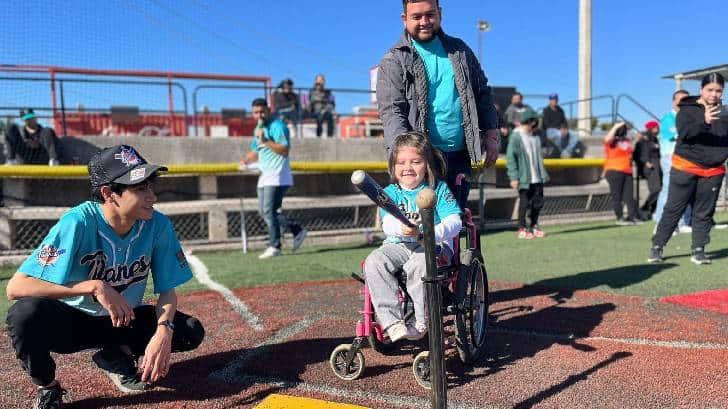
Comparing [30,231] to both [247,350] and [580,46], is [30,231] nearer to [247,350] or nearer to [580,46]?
[247,350]

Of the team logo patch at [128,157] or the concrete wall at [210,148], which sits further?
the concrete wall at [210,148]

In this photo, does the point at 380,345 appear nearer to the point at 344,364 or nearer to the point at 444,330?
the point at 344,364

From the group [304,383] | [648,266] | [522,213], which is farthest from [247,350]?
[522,213]

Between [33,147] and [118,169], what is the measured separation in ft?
25.5

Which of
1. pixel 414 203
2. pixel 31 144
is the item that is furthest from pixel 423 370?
pixel 31 144

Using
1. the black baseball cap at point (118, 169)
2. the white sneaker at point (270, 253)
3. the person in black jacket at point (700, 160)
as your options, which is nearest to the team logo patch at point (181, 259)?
the black baseball cap at point (118, 169)

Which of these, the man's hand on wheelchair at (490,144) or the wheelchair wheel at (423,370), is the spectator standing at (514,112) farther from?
the wheelchair wheel at (423,370)

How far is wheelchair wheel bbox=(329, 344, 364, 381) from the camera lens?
116 inches

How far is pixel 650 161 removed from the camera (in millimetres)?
10945

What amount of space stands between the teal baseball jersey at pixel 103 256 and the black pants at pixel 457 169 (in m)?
1.78

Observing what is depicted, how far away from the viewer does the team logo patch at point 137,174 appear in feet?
8.44

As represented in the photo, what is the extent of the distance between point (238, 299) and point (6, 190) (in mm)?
4560

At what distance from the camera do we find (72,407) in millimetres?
2717

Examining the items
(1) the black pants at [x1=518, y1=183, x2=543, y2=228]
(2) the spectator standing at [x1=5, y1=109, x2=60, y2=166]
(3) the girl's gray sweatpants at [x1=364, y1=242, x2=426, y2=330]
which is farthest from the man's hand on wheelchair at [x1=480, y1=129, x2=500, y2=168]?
(2) the spectator standing at [x1=5, y1=109, x2=60, y2=166]
